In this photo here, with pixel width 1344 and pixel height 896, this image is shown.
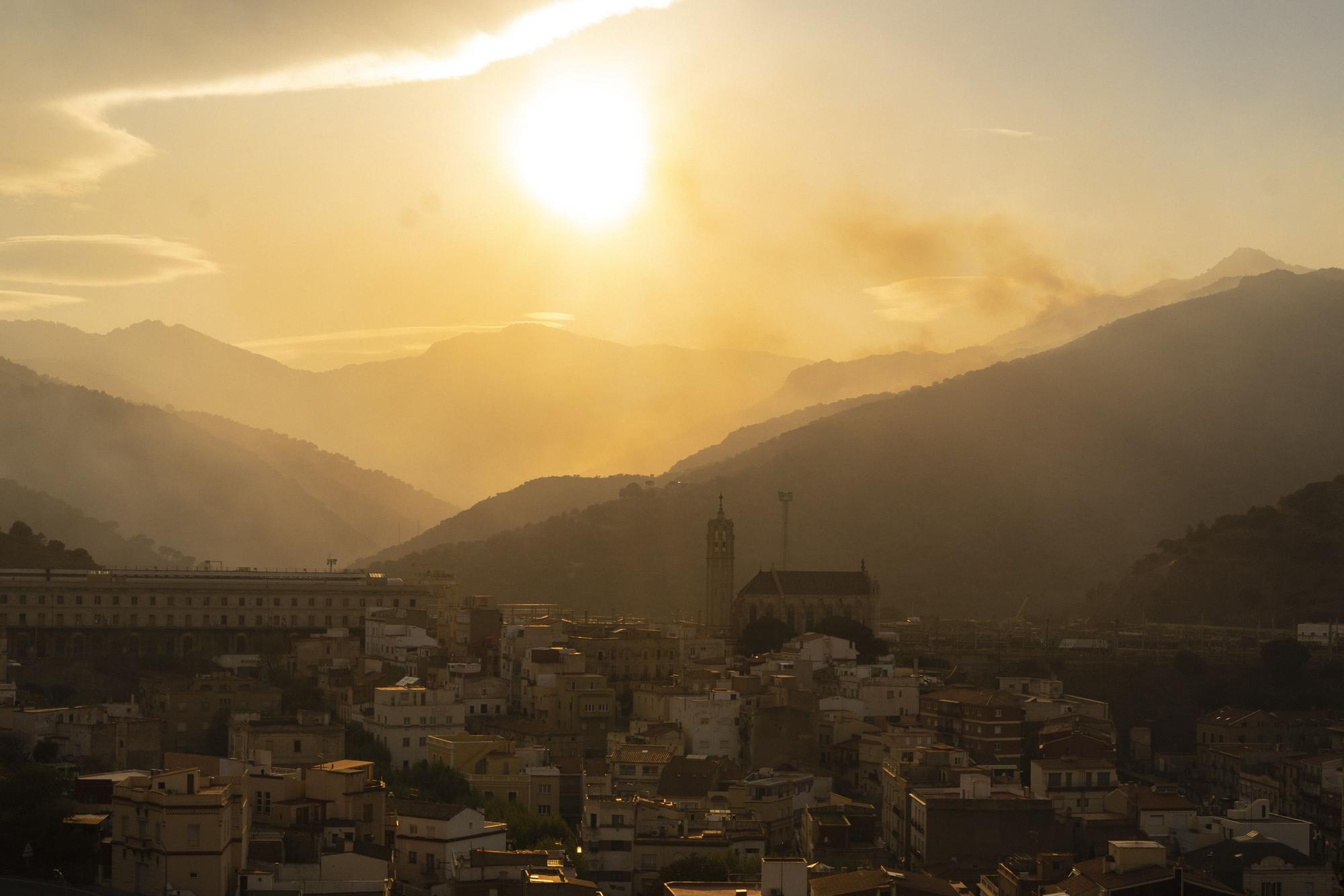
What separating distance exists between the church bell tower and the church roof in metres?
2.38

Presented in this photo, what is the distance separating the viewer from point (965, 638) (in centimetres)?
6575

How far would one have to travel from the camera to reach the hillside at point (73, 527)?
316ft

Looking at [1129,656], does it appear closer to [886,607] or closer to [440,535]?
[886,607]

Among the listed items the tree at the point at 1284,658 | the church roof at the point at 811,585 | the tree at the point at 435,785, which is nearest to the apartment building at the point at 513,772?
the tree at the point at 435,785

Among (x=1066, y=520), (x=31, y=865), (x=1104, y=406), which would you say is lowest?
(x=31, y=865)

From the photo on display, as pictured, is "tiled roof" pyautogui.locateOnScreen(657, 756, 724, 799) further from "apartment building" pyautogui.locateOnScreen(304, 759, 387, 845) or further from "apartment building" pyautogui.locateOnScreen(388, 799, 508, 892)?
"apartment building" pyautogui.locateOnScreen(304, 759, 387, 845)

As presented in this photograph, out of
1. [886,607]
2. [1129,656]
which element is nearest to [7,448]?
[886,607]

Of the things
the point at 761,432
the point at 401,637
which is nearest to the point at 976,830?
the point at 401,637

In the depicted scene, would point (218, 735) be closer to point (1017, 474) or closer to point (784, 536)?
point (784, 536)

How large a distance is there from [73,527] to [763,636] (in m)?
53.7

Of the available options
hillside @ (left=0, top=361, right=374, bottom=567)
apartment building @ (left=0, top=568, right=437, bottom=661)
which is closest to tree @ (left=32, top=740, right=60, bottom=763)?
apartment building @ (left=0, top=568, right=437, bottom=661)

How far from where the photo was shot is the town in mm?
28844

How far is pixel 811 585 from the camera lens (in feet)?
222

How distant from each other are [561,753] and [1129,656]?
85.4 feet
